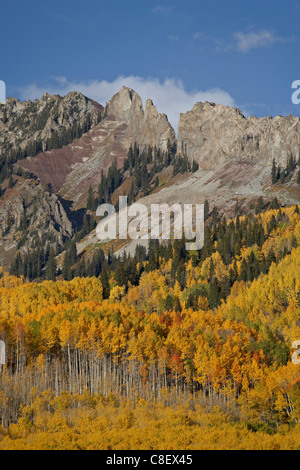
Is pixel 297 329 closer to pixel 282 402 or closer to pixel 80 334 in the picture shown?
pixel 282 402

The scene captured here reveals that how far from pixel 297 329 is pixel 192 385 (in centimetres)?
3120

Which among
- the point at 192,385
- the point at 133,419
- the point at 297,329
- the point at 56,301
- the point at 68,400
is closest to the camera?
the point at 133,419

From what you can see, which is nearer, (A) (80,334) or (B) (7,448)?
(B) (7,448)

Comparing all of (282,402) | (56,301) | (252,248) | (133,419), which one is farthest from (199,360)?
(252,248)

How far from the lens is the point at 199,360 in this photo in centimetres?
9881

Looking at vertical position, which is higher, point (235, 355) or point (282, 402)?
point (235, 355)

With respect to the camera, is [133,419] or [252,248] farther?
[252,248]

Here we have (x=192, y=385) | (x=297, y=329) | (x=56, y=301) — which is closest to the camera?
(x=192, y=385)

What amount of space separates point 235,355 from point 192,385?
10812mm

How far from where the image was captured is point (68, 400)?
8362 centimetres

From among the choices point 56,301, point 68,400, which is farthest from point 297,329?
point 56,301
